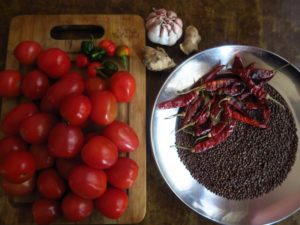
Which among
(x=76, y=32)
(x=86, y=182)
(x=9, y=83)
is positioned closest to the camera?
(x=86, y=182)

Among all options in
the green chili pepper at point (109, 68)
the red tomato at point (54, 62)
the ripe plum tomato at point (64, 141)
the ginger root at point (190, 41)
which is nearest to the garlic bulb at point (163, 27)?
the ginger root at point (190, 41)

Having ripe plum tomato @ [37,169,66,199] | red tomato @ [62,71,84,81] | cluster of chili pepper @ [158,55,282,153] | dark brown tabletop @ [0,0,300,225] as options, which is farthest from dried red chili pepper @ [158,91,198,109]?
ripe plum tomato @ [37,169,66,199]

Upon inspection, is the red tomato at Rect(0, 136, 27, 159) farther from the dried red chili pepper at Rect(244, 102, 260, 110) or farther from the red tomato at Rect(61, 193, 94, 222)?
the dried red chili pepper at Rect(244, 102, 260, 110)

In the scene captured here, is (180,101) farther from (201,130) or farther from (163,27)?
(163,27)

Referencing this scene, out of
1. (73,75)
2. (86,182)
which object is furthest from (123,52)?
(86,182)

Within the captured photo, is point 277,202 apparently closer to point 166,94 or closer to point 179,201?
Answer: point 179,201

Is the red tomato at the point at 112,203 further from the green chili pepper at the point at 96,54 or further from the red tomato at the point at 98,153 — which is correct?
the green chili pepper at the point at 96,54

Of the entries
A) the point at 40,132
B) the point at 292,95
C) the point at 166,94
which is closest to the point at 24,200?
the point at 40,132
